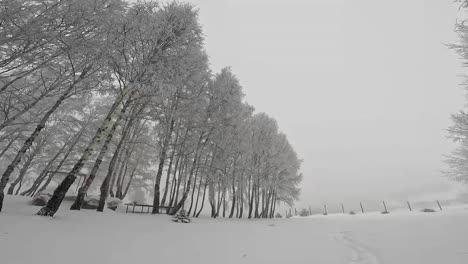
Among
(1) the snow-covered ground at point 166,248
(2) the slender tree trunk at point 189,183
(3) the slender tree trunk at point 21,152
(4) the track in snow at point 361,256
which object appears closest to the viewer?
(1) the snow-covered ground at point 166,248

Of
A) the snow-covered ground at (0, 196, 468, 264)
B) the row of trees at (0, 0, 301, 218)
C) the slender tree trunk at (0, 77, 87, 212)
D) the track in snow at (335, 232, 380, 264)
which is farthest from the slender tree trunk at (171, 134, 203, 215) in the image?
the track in snow at (335, 232, 380, 264)

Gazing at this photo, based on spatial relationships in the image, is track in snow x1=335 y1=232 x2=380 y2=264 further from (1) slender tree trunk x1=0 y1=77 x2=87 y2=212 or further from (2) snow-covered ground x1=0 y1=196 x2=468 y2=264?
(1) slender tree trunk x1=0 y1=77 x2=87 y2=212

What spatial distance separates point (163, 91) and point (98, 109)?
10685mm

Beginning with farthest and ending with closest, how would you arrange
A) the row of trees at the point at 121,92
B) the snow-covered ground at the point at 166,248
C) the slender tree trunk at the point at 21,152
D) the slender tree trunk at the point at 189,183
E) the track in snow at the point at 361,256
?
the slender tree trunk at the point at 189,183 → the slender tree trunk at the point at 21,152 → the row of trees at the point at 121,92 → the track in snow at the point at 361,256 → the snow-covered ground at the point at 166,248

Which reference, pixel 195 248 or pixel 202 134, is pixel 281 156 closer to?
pixel 202 134

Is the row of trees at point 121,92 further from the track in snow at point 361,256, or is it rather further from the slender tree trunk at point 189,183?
the track in snow at point 361,256

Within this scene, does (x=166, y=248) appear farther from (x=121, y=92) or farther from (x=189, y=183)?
(x=189, y=183)

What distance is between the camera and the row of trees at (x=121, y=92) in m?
7.05

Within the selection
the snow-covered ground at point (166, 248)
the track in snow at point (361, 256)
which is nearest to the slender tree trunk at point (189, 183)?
the snow-covered ground at point (166, 248)

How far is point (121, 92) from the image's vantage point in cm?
1030

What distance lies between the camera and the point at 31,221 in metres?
6.79

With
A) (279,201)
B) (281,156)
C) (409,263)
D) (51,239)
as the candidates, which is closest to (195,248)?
(51,239)

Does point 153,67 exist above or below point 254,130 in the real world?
below

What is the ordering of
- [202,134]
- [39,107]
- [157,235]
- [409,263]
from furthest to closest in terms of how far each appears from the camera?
[202,134] < [39,107] < [157,235] < [409,263]
